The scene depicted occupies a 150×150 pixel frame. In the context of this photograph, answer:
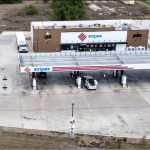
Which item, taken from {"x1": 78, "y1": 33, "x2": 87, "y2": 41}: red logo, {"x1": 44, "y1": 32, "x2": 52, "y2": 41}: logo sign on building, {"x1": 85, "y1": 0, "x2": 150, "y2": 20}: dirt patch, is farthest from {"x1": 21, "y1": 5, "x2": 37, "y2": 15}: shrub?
{"x1": 78, "y1": 33, "x2": 87, "y2": 41}: red logo

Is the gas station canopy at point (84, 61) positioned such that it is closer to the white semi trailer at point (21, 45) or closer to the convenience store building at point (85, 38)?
the convenience store building at point (85, 38)

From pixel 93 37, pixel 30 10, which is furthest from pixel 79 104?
pixel 30 10

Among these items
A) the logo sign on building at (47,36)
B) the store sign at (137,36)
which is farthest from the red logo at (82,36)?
the store sign at (137,36)

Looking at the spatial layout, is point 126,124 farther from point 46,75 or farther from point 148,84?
point 46,75

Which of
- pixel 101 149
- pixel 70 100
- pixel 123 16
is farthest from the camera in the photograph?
pixel 123 16

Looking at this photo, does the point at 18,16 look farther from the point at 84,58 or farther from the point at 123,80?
the point at 123,80

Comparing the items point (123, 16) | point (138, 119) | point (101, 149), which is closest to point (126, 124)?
point (138, 119)

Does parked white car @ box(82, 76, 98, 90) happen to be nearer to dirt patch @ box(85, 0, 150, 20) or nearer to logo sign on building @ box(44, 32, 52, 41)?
logo sign on building @ box(44, 32, 52, 41)
